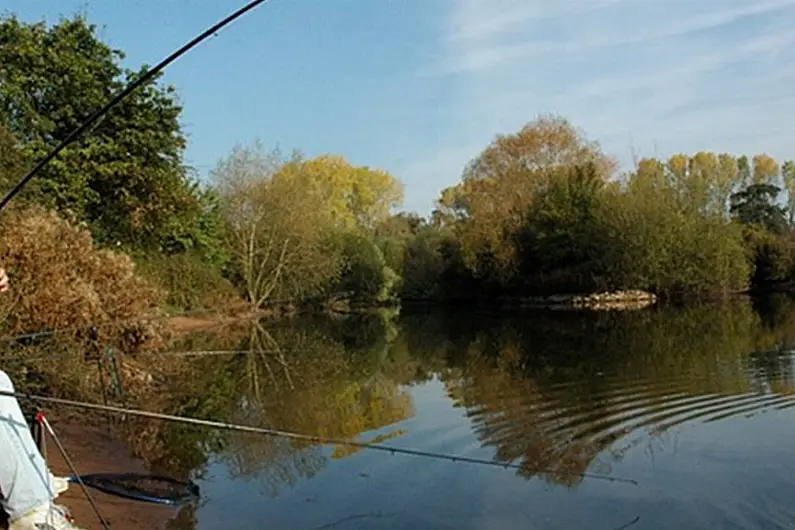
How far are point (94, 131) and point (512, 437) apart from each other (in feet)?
44.7

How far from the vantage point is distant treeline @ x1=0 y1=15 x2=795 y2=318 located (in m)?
19.1

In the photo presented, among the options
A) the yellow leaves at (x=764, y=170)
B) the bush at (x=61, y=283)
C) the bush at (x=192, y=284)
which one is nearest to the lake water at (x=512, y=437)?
the bush at (x=61, y=283)

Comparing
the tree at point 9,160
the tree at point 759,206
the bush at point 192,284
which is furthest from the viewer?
the tree at point 759,206

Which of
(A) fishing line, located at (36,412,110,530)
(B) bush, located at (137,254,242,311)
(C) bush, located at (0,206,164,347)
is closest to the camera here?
(A) fishing line, located at (36,412,110,530)

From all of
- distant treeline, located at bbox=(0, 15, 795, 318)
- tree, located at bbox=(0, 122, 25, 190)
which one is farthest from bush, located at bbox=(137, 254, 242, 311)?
tree, located at bbox=(0, 122, 25, 190)

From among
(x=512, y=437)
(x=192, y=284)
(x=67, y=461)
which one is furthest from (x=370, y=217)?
(x=67, y=461)

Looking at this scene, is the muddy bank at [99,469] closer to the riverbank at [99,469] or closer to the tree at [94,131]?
the riverbank at [99,469]

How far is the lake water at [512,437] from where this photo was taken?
6.53 meters

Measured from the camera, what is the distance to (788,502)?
6.50m

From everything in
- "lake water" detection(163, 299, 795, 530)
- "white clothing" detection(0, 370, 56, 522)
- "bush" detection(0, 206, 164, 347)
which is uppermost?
"bush" detection(0, 206, 164, 347)

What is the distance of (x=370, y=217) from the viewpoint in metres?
53.1

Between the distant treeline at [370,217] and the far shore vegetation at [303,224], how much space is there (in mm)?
75

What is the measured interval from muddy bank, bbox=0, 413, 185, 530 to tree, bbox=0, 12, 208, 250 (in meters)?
9.92

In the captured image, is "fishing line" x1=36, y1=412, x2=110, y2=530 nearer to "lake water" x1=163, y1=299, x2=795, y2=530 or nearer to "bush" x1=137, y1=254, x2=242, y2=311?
"lake water" x1=163, y1=299, x2=795, y2=530
